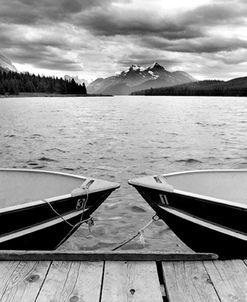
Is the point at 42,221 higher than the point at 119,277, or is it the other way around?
the point at 119,277

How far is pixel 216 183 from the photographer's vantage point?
25.3 ft

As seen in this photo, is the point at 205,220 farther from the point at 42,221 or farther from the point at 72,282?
the point at 72,282

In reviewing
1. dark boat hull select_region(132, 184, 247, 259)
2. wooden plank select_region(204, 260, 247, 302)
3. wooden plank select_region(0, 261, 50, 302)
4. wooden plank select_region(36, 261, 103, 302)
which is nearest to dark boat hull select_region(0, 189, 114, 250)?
dark boat hull select_region(132, 184, 247, 259)

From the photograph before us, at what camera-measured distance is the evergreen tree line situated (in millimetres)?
160000

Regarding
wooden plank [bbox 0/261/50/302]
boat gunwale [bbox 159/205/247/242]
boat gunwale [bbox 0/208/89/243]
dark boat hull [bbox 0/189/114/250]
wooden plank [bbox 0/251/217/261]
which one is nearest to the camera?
wooden plank [bbox 0/261/50/302]

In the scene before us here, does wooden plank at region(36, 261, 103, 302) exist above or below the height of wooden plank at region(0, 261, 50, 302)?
below

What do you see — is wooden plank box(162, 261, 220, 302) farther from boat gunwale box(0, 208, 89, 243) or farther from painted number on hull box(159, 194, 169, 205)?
boat gunwale box(0, 208, 89, 243)

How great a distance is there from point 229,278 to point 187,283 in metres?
0.54

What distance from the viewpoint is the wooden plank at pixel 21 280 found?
3.68 m

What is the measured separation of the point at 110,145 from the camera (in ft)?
88.8

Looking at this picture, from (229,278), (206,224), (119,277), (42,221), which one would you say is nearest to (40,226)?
(42,221)

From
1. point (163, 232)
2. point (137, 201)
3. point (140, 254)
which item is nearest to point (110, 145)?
point (137, 201)

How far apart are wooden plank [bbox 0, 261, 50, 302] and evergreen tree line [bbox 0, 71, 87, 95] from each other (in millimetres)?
162142

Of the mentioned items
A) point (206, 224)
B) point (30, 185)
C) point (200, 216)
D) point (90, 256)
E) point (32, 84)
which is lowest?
point (32, 84)
